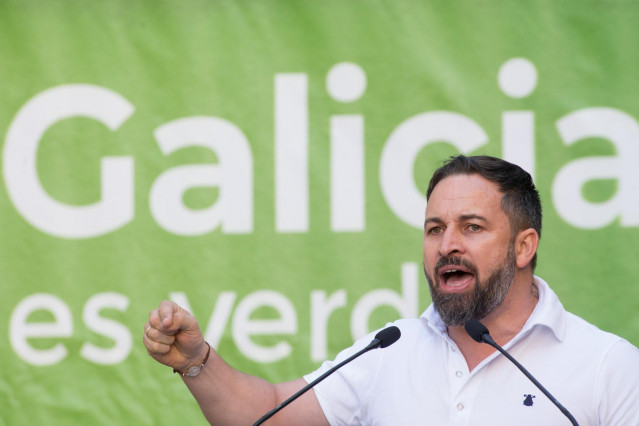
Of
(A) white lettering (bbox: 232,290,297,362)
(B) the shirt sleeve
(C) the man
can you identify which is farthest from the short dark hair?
(A) white lettering (bbox: 232,290,297,362)

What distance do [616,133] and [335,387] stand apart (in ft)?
4.48

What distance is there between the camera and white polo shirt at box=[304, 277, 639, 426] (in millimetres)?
2215

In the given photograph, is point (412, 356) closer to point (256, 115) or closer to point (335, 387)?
point (335, 387)

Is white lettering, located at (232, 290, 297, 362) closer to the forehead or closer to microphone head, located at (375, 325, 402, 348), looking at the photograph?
the forehead

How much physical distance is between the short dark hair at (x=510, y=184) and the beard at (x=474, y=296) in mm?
132

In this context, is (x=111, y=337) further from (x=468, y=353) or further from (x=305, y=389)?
(x=468, y=353)

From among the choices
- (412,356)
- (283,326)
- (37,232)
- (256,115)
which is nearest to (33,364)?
(37,232)

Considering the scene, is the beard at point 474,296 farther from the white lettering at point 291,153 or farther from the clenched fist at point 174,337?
the white lettering at point 291,153

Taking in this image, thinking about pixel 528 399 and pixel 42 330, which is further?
pixel 42 330

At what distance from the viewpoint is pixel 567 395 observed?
222 cm

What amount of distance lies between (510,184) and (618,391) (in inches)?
25.3

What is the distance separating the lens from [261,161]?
10.6 feet

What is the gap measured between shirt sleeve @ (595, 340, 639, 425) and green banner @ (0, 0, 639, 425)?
794 millimetres

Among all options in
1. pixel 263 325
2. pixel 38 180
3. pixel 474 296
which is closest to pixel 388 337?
pixel 474 296
